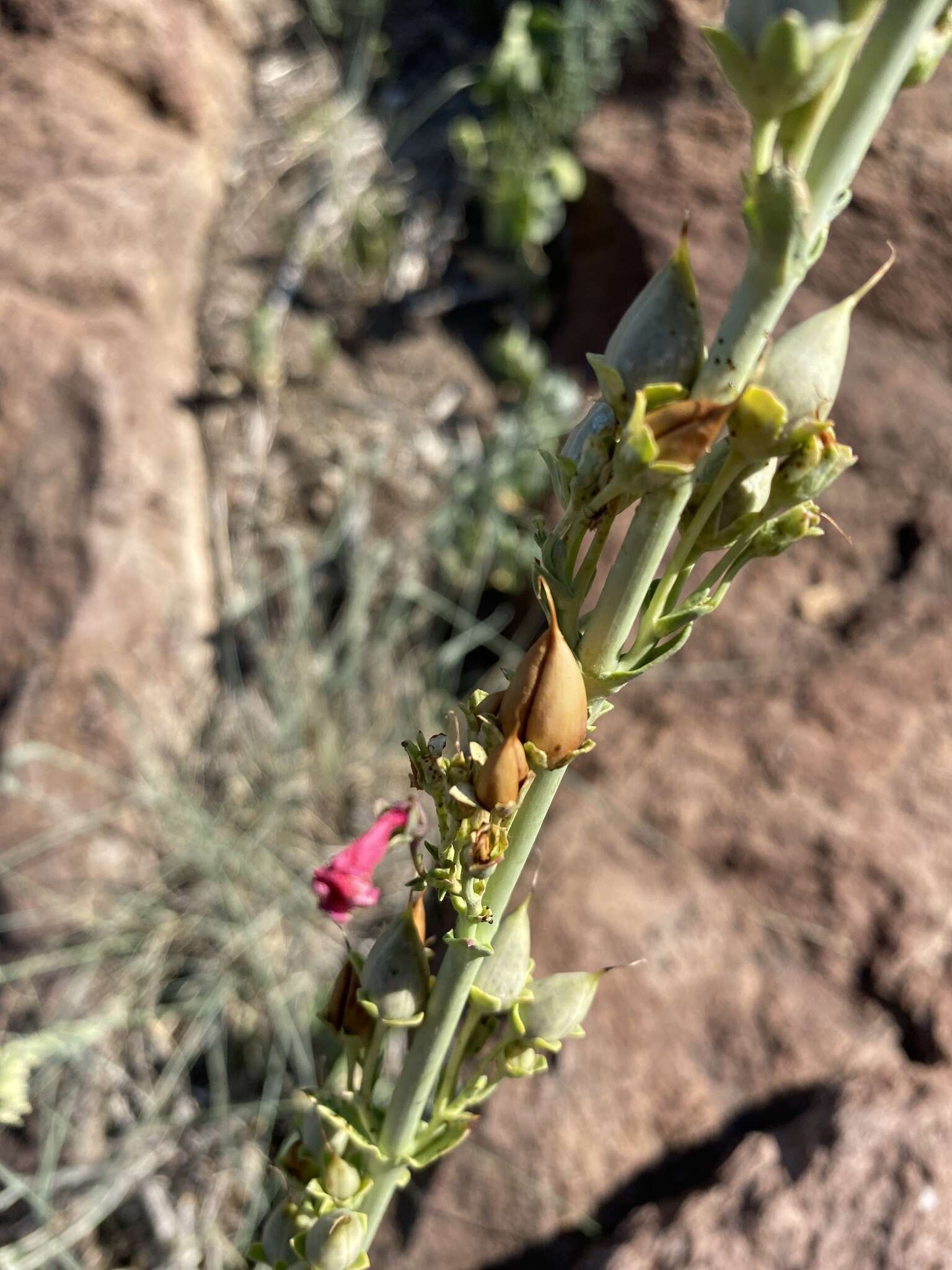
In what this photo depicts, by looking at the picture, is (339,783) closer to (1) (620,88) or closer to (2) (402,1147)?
(2) (402,1147)

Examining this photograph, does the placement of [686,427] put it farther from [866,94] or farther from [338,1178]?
[338,1178]

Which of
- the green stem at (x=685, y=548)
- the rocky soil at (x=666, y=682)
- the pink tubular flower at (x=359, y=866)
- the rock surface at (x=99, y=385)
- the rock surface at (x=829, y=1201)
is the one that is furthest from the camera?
the rock surface at (x=99, y=385)

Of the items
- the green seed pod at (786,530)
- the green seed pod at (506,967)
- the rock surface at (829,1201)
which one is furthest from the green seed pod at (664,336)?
the rock surface at (829,1201)

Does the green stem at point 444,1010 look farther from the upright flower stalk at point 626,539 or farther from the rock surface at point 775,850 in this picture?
the rock surface at point 775,850

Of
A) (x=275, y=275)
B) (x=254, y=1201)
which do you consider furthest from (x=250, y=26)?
(x=254, y=1201)

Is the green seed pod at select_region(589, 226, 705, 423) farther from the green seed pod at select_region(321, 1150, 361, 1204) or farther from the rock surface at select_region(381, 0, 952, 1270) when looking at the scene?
the rock surface at select_region(381, 0, 952, 1270)

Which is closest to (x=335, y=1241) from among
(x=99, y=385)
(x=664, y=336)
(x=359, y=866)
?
(x=359, y=866)
